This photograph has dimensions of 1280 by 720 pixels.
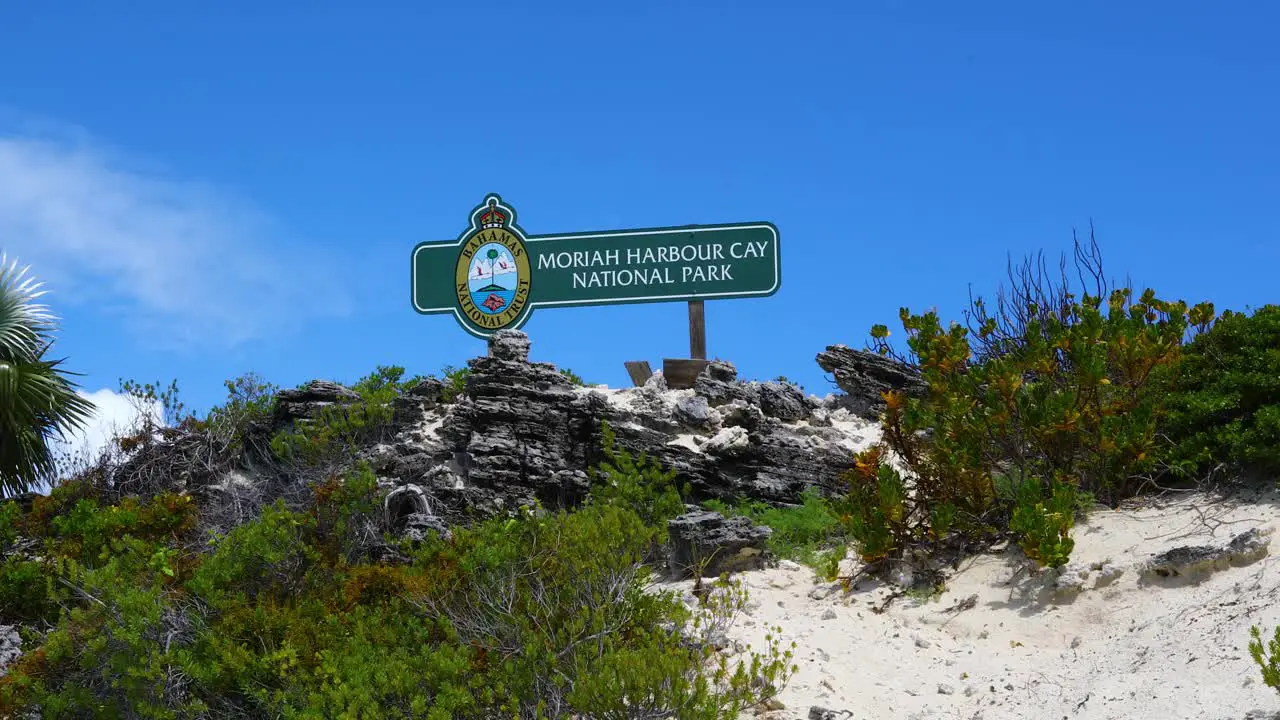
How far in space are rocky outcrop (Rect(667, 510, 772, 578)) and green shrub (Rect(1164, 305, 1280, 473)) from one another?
384 centimetres

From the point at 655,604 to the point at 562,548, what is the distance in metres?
0.81

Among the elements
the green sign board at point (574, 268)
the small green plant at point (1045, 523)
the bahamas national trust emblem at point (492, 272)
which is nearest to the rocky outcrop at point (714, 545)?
the small green plant at point (1045, 523)

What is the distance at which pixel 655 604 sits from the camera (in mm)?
9312

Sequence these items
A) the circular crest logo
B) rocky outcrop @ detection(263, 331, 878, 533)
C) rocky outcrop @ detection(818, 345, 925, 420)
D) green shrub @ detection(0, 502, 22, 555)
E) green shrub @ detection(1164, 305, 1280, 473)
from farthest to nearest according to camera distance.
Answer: the circular crest logo → rocky outcrop @ detection(818, 345, 925, 420) → green shrub @ detection(0, 502, 22, 555) → rocky outcrop @ detection(263, 331, 878, 533) → green shrub @ detection(1164, 305, 1280, 473)

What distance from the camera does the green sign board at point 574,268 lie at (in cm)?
1753

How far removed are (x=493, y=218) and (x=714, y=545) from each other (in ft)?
28.8

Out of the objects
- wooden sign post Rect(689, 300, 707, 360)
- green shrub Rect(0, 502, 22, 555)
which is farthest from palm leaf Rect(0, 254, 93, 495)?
wooden sign post Rect(689, 300, 707, 360)

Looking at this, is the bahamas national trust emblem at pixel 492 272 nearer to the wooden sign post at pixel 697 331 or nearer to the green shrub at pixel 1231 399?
the wooden sign post at pixel 697 331

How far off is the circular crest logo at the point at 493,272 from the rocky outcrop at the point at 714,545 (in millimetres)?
7378

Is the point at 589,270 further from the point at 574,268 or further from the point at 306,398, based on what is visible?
the point at 306,398

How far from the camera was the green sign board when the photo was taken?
1753 centimetres

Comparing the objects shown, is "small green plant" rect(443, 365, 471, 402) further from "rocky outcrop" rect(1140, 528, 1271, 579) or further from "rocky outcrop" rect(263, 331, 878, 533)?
"rocky outcrop" rect(1140, 528, 1271, 579)

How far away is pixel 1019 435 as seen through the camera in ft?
36.9

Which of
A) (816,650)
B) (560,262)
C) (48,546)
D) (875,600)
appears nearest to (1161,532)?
(875,600)
